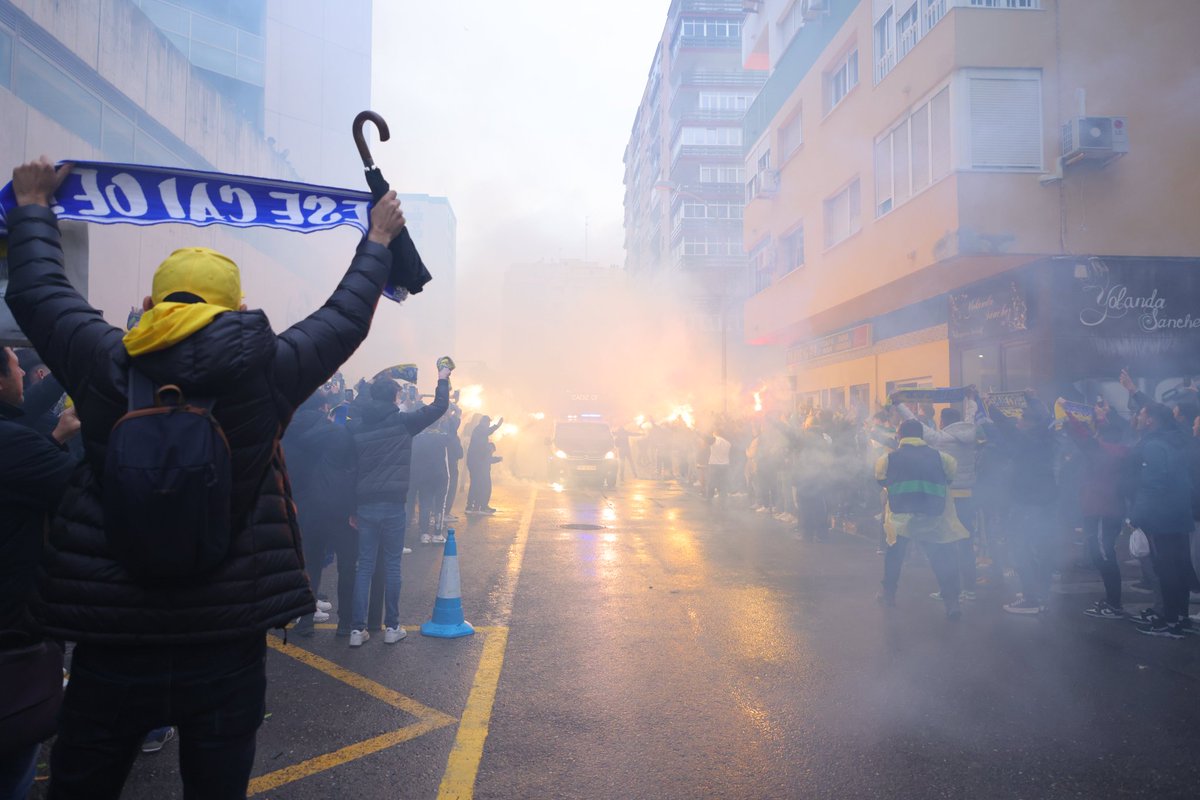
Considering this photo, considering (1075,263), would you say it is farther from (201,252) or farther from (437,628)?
(201,252)

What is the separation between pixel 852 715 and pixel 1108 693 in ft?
5.73

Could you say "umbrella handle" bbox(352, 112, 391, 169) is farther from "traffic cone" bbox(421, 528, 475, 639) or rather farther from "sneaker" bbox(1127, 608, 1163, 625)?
"sneaker" bbox(1127, 608, 1163, 625)

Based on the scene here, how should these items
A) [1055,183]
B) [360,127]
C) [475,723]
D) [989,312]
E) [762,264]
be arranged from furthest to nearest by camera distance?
[762,264], [989,312], [1055,183], [475,723], [360,127]

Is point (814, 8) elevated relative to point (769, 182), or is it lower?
elevated

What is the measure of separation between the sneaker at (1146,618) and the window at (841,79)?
1315 centimetres

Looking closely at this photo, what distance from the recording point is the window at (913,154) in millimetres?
13141

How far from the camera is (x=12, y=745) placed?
2096mm

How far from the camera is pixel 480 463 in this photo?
1404cm

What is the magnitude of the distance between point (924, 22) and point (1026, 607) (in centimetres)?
1111

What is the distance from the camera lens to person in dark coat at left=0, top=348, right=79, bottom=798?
2.12m

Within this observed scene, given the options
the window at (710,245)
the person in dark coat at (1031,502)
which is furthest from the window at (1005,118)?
the window at (710,245)

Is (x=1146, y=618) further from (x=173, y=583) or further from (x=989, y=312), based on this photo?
(x=989, y=312)

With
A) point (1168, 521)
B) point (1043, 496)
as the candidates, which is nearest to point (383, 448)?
point (1043, 496)

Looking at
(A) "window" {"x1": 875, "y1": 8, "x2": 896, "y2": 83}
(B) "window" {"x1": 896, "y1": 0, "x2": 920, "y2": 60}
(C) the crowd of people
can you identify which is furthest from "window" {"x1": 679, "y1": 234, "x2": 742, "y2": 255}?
(C) the crowd of people
